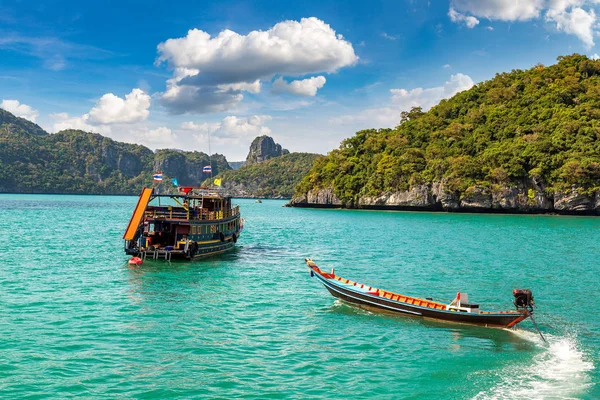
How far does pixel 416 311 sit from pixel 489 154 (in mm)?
96313

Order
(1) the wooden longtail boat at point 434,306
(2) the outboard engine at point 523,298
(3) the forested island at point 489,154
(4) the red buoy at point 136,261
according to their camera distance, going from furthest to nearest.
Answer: (3) the forested island at point 489,154 → (4) the red buoy at point 136,261 → (1) the wooden longtail boat at point 434,306 → (2) the outboard engine at point 523,298

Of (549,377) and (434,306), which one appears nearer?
(549,377)

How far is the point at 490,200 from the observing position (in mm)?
102688

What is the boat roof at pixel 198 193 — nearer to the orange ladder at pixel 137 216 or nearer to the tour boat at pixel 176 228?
Answer: the tour boat at pixel 176 228

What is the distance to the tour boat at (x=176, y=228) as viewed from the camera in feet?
112

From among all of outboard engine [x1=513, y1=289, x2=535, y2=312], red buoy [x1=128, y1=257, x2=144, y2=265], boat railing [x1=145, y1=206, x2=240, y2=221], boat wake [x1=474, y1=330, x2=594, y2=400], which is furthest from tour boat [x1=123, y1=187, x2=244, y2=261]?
boat wake [x1=474, y1=330, x2=594, y2=400]

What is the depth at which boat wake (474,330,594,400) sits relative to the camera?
13.2m

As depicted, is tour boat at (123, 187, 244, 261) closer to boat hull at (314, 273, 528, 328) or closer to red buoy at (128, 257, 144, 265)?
red buoy at (128, 257, 144, 265)

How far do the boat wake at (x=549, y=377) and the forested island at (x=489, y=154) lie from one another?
292 ft

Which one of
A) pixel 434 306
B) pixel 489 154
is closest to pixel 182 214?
pixel 434 306

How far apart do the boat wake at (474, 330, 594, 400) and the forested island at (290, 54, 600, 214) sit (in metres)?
88.9

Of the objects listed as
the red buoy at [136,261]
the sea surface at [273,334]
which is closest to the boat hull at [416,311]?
the sea surface at [273,334]

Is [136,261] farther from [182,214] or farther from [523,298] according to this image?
[523,298]

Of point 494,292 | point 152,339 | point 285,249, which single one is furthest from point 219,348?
point 285,249
